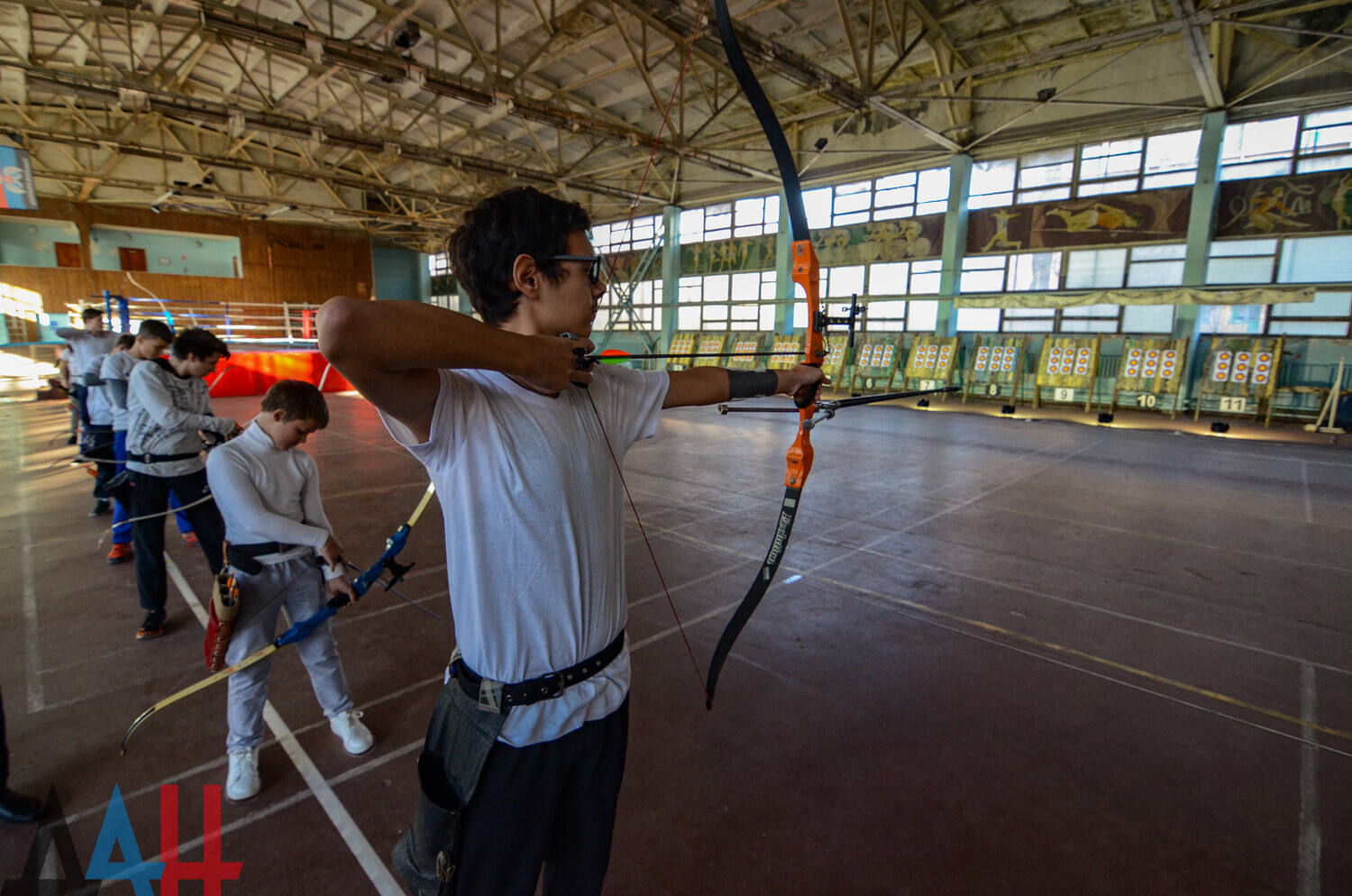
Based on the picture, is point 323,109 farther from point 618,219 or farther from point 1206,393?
point 1206,393

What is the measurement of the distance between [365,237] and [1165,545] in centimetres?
2892

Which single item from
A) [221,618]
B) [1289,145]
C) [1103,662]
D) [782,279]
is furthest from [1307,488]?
[782,279]

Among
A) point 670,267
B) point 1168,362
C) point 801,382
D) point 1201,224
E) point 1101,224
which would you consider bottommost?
point 801,382

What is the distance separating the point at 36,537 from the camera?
4.73 metres

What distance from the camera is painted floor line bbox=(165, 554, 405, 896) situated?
1776 mm

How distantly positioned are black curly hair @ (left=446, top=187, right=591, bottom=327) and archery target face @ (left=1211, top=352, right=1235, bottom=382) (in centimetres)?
1391

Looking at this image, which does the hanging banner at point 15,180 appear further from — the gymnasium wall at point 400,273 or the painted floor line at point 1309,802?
the gymnasium wall at point 400,273

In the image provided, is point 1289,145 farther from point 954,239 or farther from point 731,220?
point 731,220

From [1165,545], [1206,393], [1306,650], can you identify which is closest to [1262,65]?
[1206,393]

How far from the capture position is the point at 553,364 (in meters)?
1.00

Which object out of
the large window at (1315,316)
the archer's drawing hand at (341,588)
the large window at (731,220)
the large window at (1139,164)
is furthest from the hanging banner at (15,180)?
the large window at (1315,316)

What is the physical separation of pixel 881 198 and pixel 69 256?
80.5 feet

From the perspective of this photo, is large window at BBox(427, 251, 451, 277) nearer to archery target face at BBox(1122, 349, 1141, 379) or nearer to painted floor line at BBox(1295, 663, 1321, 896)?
archery target face at BBox(1122, 349, 1141, 379)

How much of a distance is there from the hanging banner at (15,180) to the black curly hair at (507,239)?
14.0 meters
